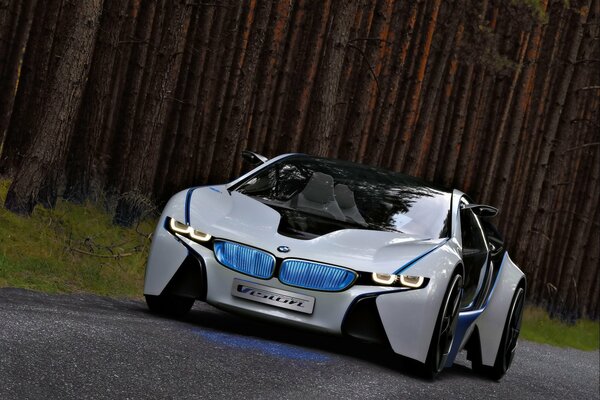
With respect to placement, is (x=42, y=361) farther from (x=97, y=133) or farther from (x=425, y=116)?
(x=425, y=116)

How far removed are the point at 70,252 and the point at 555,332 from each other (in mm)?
12635

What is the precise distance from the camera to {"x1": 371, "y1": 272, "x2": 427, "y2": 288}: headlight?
8195 millimetres

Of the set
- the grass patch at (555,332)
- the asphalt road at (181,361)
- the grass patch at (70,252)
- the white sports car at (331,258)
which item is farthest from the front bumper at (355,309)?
the grass patch at (555,332)

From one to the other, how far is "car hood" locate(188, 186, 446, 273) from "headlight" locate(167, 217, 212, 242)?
0.04 metres

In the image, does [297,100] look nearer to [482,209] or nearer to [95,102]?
[95,102]

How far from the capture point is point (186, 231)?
338 inches

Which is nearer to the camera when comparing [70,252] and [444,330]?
[444,330]

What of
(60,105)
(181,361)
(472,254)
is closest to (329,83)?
(60,105)

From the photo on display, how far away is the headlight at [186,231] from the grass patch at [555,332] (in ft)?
36.9

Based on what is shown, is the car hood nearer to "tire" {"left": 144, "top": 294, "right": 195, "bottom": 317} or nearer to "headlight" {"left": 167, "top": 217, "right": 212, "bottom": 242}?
"headlight" {"left": 167, "top": 217, "right": 212, "bottom": 242}

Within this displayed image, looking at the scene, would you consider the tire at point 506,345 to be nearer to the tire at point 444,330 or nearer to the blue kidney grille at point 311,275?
the tire at point 444,330

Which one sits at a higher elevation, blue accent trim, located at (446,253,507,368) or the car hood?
the car hood

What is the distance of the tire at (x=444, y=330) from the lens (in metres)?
8.34

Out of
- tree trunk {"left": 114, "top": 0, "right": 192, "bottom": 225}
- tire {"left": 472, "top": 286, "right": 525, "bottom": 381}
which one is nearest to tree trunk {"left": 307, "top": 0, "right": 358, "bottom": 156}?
tree trunk {"left": 114, "top": 0, "right": 192, "bottom": 225}
